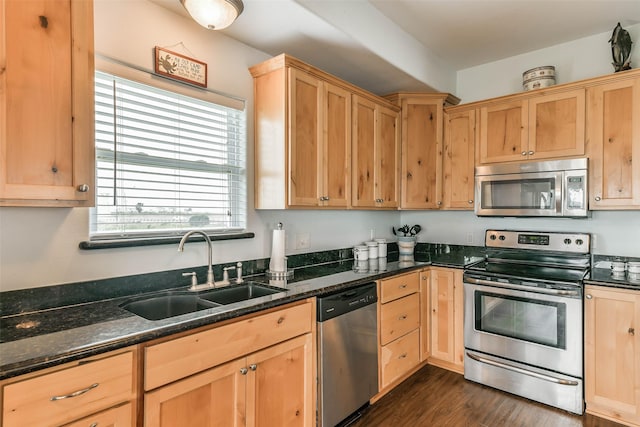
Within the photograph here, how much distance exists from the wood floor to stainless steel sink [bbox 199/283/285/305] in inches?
41.2

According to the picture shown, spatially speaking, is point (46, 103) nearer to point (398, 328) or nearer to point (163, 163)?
point (163, 163)

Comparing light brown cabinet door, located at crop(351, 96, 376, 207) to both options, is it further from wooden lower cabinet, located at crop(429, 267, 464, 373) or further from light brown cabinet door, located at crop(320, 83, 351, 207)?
wooden lower cabinet, located at crop(429, 267, 464, 373)

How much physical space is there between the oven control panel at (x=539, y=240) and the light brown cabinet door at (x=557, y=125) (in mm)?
647

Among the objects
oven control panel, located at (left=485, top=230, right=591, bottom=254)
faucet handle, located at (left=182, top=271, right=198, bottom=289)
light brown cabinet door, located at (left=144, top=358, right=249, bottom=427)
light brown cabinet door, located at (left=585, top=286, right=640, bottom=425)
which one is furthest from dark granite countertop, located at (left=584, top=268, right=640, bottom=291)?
faucet handle, located at (left=182, top=271, right=198, bottom=289)

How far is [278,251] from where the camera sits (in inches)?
92.7

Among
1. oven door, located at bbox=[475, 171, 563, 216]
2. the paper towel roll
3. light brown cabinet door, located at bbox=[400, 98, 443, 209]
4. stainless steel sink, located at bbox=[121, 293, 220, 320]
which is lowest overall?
stainless steel sink, located at bbox=[121, 293, 220, 320]

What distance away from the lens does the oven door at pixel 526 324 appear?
239cm

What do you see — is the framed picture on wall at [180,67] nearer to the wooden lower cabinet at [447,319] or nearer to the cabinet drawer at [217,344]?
the cabinet drawer at [217,344]

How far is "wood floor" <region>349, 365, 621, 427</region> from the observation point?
2283mm

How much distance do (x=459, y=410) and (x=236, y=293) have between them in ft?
5.66

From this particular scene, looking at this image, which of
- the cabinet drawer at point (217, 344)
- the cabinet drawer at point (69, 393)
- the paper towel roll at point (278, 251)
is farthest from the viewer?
the paper towel roll at point (278, 251)

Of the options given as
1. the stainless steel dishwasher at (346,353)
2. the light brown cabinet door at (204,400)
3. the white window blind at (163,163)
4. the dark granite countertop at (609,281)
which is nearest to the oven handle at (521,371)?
the dark granite countertop at (609,281)

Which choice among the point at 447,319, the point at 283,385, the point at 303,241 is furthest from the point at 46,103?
the point at 447,319

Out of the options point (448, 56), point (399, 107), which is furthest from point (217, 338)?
point (448, 56)
